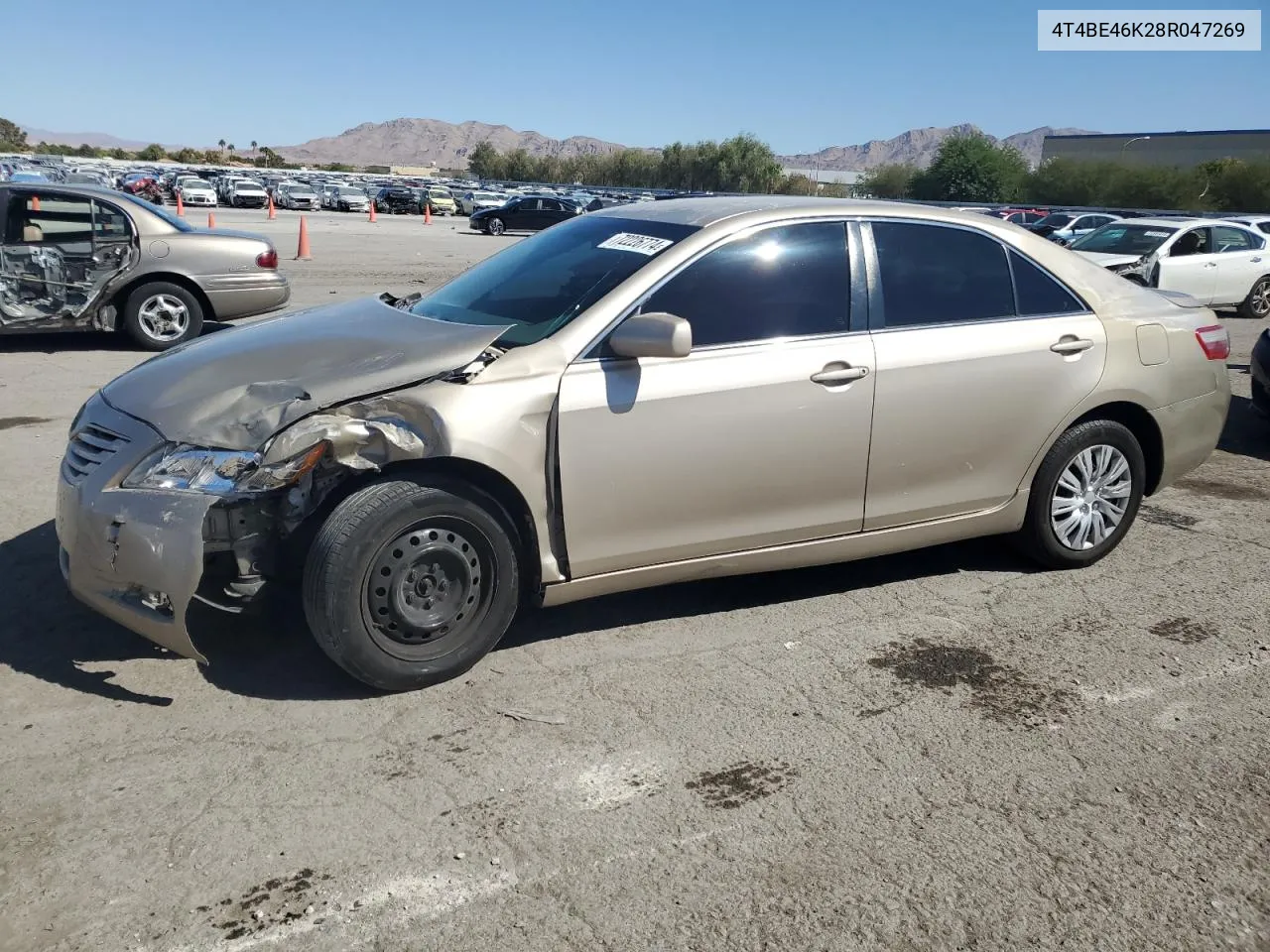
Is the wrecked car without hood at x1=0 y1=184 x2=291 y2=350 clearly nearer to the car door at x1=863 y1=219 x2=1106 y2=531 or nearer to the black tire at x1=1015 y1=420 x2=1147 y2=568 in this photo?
the car door at x1=863 y1=219 x2=1106 y2=531

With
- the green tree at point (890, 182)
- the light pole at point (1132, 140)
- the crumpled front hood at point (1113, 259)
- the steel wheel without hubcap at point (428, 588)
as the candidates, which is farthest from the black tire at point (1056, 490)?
the light pole at point (1132, 140)

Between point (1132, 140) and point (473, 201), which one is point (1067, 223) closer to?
point (473, 201)

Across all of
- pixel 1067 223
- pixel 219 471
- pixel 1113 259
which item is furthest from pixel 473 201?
pixel 219 471

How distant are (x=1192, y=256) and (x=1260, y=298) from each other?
2166 mm

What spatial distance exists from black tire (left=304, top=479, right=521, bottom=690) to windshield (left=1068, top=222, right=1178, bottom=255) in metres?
14.2

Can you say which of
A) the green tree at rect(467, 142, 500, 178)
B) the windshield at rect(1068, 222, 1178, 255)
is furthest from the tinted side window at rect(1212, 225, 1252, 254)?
the green tree at rect(467, 142, 500, 178)

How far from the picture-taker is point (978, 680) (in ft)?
13.8

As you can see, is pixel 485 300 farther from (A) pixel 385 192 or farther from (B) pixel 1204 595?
(A) pixel 385 192

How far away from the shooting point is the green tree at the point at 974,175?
249ft

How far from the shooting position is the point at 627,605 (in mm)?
4840

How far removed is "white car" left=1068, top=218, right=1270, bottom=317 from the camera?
15.5m

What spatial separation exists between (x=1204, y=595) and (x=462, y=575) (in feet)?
11.5

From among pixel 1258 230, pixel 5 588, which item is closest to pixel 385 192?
pixel 1258 230

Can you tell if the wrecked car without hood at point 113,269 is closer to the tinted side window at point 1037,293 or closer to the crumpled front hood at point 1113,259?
the tinted side window at point 1037,293
